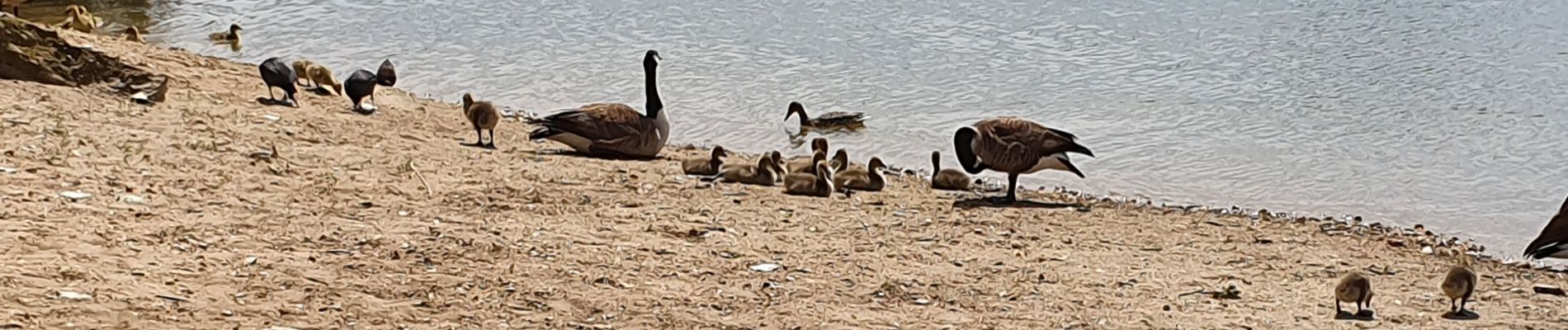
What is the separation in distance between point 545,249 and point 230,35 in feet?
44.7

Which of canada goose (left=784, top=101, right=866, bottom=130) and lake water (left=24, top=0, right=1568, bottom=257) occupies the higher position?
lake water (left=24, top=0, right=1568, bottom=257)

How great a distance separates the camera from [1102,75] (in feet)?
60.1

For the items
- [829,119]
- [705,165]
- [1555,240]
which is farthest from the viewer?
[829,119]

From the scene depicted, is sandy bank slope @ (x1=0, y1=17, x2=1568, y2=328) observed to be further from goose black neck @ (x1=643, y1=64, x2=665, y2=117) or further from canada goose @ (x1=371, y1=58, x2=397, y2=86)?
canada goose @ (x1=371, y1=58, x2=397, y2=86)

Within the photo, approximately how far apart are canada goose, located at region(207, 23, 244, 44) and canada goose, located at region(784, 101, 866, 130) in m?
7.57

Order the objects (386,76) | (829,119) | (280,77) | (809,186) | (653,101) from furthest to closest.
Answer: (829,119)
(386,76)
(280,77)
(653,101)
(809,186)

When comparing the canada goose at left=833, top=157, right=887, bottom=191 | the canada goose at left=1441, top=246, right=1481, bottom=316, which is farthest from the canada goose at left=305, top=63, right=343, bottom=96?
the canada goose at left=1441, top=246, right=1481, bottom=316

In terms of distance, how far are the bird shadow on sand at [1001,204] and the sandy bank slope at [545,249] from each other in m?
0.13

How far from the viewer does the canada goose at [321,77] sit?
47.8 feet

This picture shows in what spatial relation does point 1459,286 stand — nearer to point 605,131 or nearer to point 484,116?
Result: point 605,131

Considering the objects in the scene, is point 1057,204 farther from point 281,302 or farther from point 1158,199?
point 281,302

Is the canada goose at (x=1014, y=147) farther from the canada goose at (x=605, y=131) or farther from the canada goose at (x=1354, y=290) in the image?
the canada goose at (x=1354, y=290)

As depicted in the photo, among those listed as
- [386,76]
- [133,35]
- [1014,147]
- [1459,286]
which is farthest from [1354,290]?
[133,35]

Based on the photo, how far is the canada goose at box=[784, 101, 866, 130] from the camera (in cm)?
1547
